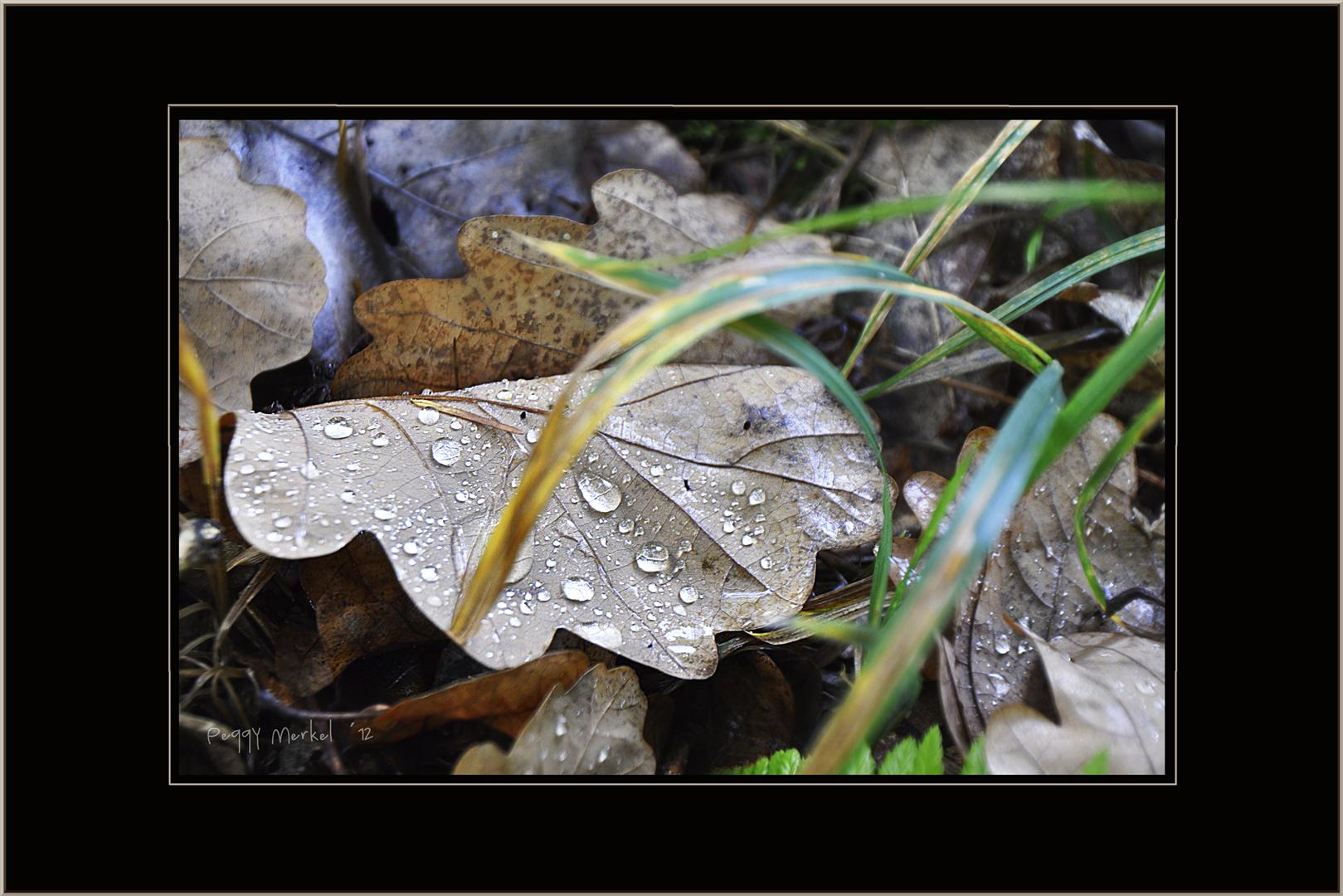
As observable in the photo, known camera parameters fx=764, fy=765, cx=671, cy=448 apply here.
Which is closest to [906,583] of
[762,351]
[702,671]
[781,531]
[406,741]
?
[781,531]

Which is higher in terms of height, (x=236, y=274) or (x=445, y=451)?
(x=236, y=274)

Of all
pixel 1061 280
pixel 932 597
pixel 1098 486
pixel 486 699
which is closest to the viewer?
pixel 932 597

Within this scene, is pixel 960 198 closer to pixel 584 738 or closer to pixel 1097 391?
pixel 1097 391

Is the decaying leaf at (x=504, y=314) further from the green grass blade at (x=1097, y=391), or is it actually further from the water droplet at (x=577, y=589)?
the green grass blade at (x=1097, y=391)

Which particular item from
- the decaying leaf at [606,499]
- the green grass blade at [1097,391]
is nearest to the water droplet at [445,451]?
the decaying leaf at [606,499]

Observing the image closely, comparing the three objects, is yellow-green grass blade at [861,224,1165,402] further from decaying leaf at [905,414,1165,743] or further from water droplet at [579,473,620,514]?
water droplet at [579,473,620,514]

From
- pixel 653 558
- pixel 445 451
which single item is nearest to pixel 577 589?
pixel 653 558

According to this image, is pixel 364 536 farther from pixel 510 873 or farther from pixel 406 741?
pixel 510 873
